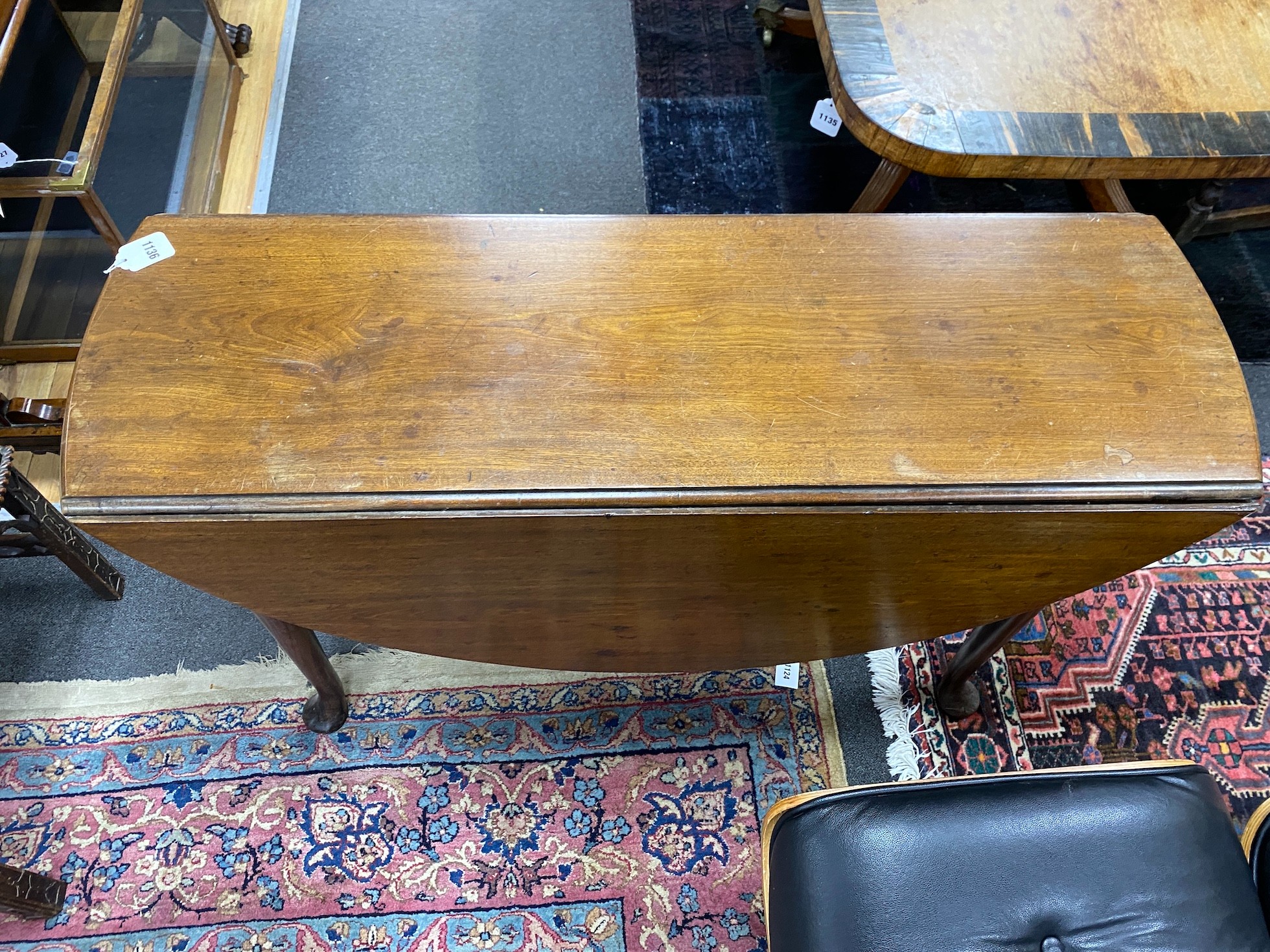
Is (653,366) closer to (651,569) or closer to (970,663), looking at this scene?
(651,569)

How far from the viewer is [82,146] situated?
1285 millimetres

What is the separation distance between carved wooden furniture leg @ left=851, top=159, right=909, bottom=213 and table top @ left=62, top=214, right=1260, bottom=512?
0.53m

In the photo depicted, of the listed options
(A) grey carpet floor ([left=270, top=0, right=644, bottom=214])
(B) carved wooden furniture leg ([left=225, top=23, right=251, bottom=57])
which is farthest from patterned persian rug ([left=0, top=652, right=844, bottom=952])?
(B) carved wooden furniture leg ([left=225, top=23, right=251, bottom=57])

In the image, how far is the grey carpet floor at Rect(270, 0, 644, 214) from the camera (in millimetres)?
1792

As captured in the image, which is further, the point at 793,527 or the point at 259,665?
the point at 259,665

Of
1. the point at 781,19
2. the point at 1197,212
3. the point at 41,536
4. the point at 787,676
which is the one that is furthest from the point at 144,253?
the point at 1197,212

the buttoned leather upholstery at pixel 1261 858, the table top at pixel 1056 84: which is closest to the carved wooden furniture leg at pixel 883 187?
the table top at pixel 1056 84

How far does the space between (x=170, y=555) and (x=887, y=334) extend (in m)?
0.75

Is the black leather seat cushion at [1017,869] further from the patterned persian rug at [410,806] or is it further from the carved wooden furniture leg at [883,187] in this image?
the carved wooden furniture leg at [883,187]

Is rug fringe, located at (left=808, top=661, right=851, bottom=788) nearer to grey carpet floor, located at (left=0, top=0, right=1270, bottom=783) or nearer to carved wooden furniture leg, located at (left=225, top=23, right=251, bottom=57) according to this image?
grey carpet floor, located at (left=0, top=0, right=1270, bottom=783)

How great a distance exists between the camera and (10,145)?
1.27 m

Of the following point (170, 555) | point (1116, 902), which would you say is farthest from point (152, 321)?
point (1116, 902)

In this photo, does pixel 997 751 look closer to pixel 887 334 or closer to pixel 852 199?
pixel 887 334

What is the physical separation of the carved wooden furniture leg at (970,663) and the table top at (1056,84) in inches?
26.6
